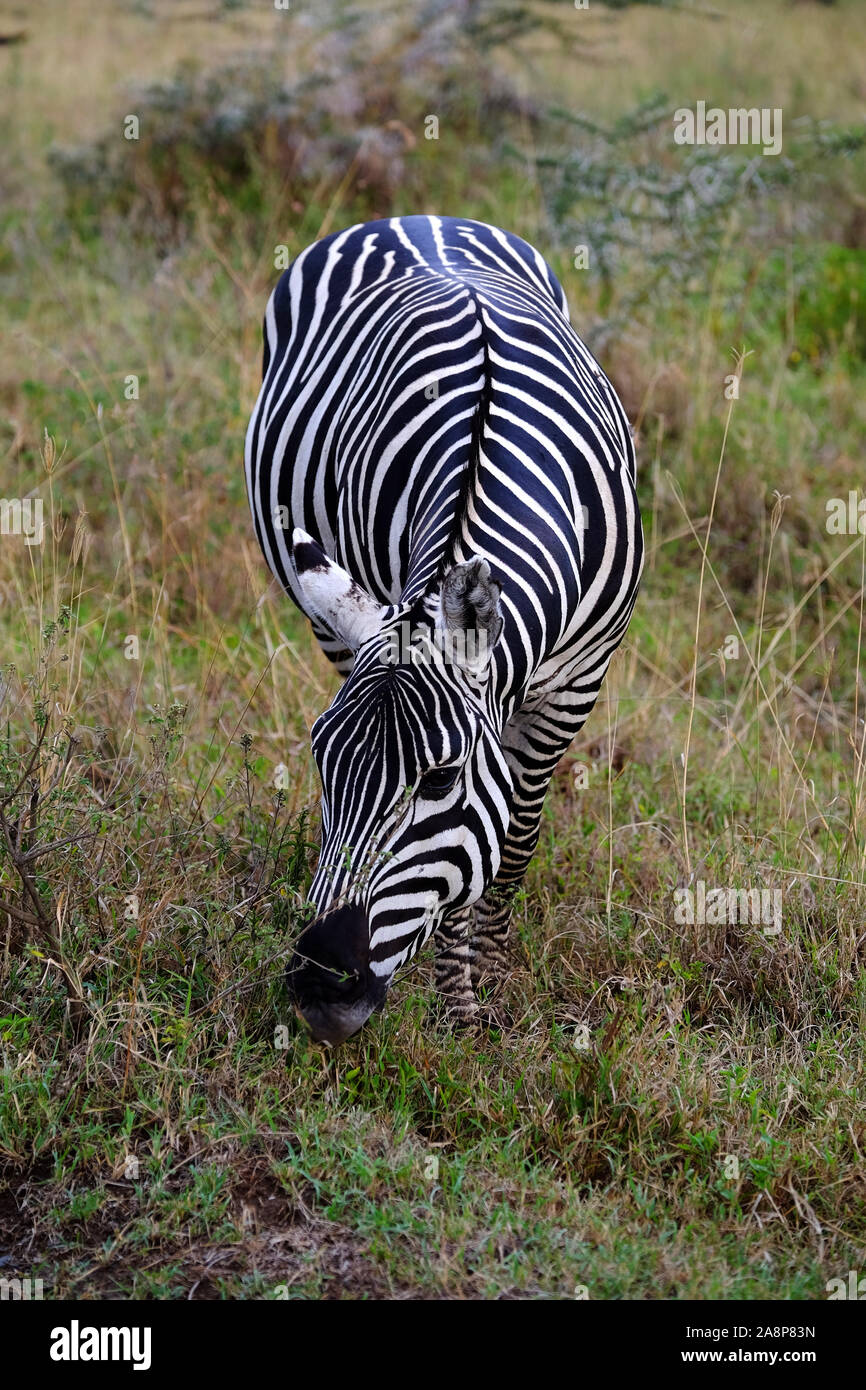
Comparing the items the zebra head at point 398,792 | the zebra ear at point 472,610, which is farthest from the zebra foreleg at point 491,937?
the zebra ear at point 472,610

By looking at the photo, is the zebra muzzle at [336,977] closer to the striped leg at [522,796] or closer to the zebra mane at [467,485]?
the zebra mane at [467,485]

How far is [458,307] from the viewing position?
13.1 feet

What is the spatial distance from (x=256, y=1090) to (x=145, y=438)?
4.22m

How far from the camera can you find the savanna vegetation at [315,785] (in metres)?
3.31

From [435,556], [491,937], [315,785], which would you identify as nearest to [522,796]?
[491,937]

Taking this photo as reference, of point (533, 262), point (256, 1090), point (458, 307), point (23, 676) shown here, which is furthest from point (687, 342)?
point (256, 1090)

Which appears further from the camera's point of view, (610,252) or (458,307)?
(610,252)

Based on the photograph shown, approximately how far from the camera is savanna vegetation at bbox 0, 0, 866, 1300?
331 centimetres

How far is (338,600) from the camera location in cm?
326

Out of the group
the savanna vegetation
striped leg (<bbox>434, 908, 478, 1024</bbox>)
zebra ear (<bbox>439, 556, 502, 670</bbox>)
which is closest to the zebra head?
zebra ear (<bbox>439, 556, 502, 670</bbox>)

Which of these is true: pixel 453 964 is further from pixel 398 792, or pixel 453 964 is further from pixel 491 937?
pixel 398 792

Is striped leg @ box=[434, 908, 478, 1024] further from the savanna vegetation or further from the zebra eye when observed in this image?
the zebra eye

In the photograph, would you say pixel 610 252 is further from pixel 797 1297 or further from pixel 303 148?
pixel 797 1297

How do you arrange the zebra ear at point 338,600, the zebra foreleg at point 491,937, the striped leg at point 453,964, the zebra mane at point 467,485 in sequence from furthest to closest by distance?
the zebra foreleg at point 491,937, the striped leg at point 453,964, the zebra ear at point 338,600, the zebra mane at point 467,485
